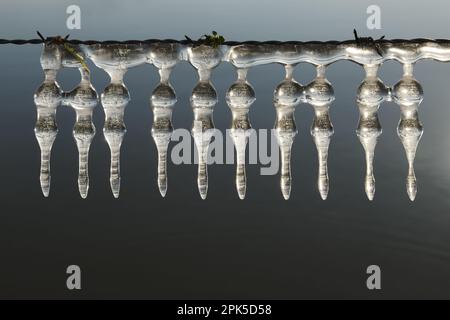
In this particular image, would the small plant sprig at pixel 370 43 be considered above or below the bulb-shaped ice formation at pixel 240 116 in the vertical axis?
above

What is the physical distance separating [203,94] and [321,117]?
1005 millimetres

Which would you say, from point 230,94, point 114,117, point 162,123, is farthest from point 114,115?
point 230,94

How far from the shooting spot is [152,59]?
518 centimetres

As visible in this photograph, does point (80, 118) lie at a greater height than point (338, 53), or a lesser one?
lesser

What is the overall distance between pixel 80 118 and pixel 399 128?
270 centimetres

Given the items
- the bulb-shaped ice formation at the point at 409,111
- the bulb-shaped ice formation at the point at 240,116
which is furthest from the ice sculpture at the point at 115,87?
the bulb-shaped ice formation at the point at 409,111

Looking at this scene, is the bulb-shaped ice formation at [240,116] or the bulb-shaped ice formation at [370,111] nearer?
the bulb-shaped ice formation at [240,116]

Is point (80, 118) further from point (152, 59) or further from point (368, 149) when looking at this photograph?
point (368, 149)

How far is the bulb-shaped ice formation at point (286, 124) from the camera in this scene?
16.9 ft

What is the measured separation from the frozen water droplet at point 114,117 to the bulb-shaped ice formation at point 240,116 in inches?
34.8

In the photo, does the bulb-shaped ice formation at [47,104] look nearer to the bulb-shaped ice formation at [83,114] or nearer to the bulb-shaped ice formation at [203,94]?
the bulb-shaped ice formation at [83,114]

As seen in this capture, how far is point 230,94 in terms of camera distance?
5098mm

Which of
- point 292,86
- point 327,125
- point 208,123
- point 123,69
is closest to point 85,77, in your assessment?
point 123,69

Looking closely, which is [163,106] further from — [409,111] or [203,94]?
[409,111]
